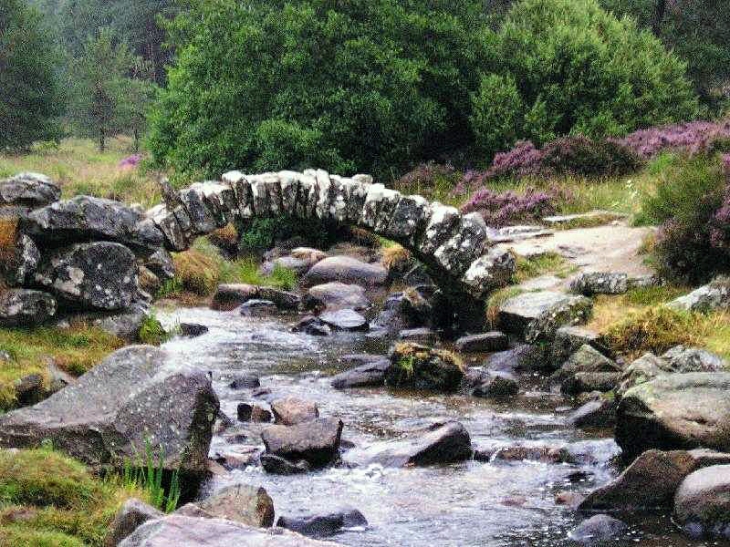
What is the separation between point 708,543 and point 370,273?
1494 cm

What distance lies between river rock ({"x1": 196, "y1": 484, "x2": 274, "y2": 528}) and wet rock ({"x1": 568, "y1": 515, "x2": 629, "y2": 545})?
2277 millimetres

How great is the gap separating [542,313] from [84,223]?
22.1 ft

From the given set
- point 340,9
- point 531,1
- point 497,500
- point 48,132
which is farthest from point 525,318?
point 48,132

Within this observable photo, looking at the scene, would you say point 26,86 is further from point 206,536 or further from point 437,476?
point 206,536

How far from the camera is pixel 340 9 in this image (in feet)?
89.9

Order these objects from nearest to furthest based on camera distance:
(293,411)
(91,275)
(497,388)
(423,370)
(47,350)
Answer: (293,411)
(47,350)
(91,275)
(497,388)
(423,370)

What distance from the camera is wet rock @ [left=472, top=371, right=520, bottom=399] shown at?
12.6 m

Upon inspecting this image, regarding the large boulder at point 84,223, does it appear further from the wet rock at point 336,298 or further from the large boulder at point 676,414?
the wet rock at point 336,298

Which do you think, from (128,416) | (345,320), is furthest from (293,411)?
(345,320)

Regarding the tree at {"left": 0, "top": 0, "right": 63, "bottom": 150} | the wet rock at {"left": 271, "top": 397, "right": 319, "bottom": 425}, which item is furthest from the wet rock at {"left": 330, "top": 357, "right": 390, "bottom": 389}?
the tree at {"left": 0, "top": 0, "right": 63, "bottom": 150}

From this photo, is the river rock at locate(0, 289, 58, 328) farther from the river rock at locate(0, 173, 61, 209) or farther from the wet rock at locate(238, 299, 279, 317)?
the wet rock at locate(238, 299, 279, 317)

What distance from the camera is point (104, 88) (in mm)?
57906

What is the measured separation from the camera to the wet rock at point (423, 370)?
43.0 ft

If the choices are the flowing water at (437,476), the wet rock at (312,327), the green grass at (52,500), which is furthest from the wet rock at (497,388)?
the green grass at (52,500)
